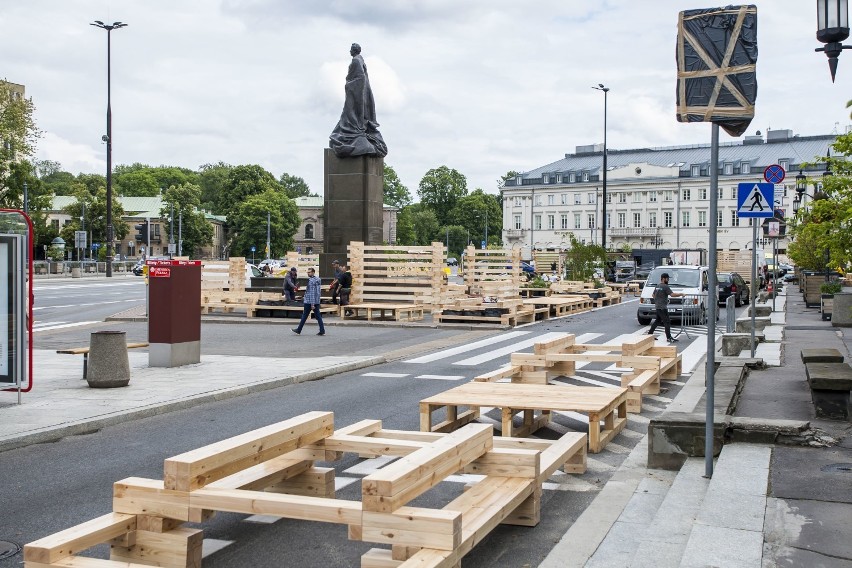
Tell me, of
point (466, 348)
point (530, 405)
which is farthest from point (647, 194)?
point (530, 405)

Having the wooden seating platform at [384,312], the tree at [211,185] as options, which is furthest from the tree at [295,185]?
the wooden seating platform at [384,312]

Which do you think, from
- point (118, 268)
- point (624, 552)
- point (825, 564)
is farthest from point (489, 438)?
point (118, 268)

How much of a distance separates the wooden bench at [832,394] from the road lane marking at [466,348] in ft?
30.3

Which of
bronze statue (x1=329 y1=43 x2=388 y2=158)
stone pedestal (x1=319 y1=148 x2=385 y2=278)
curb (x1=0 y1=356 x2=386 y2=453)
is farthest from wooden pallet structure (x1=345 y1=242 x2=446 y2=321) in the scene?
curb (x1=0 y1=356 x2=386 y2=453)

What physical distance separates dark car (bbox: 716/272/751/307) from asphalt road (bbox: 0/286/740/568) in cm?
1953

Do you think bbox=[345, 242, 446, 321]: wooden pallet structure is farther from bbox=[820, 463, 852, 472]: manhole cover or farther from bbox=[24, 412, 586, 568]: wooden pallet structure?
bbox=[24, 412, 586, 568]: wooden pallet structure

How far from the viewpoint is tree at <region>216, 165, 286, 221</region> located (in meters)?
121

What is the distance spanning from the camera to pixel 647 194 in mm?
123062

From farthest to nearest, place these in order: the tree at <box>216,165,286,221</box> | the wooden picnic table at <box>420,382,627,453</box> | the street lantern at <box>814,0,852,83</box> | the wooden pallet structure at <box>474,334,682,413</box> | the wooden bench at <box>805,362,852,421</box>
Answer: the tree at <box>216,165,286,221</box> < the wooden pallet structure at <box>474,334,682,413</box> < the street lantern at <box>814,0,852,83</box> < the wooden picnic table at <box>420,382,627,453</box> < the wooden bench at <box>805,362,852,421</box>

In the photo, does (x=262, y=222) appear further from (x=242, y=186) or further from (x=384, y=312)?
(x=384, y=312)

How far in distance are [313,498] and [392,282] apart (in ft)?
76.4

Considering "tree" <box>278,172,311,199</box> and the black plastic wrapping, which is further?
"tree" <box>278,172,311,199</box>

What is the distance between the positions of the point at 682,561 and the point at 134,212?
134290 millimetres

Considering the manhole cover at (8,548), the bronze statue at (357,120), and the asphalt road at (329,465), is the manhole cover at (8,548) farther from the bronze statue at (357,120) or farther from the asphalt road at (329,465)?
the bronze statue at (357,120)
